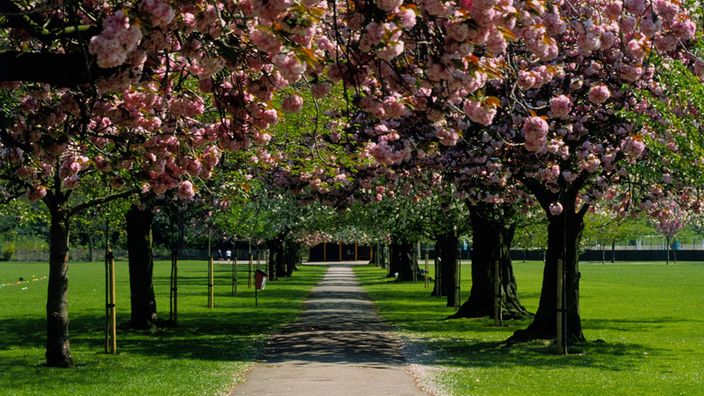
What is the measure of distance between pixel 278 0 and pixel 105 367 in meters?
10.7

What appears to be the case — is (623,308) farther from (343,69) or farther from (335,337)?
(343,69)

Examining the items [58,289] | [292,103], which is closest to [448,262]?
[58,289]

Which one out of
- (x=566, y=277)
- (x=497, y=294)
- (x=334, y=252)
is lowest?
(x=334, y=252)

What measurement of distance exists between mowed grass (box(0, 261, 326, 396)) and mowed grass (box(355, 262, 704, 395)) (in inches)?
135

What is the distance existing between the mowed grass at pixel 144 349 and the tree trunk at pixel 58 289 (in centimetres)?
33

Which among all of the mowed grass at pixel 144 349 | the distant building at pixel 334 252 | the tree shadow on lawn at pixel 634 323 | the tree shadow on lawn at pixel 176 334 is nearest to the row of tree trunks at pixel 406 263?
the mowed grass at pixel 144 349

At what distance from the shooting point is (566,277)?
54.7ft

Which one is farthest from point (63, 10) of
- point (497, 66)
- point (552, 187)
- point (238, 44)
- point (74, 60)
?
point (552, 187)

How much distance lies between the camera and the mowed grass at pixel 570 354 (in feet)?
38.8

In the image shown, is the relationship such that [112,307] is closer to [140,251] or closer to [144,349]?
[144,349]

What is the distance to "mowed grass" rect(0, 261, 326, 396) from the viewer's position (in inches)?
459

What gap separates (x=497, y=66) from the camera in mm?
6398

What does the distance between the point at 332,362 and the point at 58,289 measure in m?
5.03

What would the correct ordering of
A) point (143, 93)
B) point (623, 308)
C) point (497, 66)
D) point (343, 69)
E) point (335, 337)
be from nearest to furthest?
1. point (343, 69)
2. point (497, 66)
3. point (143, 93)
4. point (335, 337)
5. point (623, 308)
